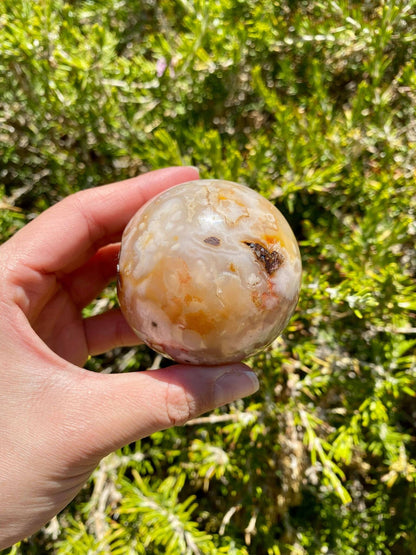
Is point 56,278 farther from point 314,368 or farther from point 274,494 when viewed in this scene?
point 274,494

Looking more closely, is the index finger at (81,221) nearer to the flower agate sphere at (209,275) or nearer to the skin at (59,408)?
the skin at (59,408)

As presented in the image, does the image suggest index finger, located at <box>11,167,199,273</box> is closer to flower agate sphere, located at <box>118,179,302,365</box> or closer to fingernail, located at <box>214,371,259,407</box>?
flower agate sphere, located at <box>118,179,302,365</box>

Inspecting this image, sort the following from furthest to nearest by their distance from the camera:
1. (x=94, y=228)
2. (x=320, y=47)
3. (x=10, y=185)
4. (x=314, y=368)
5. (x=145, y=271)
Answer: (x=10, y=185)
(x=320, y=47)
(x=314, y=368)
(x=94, y=228)
(x=145, y=271)

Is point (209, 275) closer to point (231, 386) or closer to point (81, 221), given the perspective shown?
point (231, 386)

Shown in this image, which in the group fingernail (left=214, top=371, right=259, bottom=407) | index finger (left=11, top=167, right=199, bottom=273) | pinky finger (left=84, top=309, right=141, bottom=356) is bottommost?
pinky finger (left=84, top=309, right=141, bottom=356)

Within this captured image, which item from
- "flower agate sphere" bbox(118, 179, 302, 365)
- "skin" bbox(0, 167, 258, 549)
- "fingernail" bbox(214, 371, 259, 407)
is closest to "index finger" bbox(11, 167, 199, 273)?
"skin" bbox(0, 167, 258, 549)

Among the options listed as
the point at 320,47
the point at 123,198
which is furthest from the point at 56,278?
the point at 320,47
